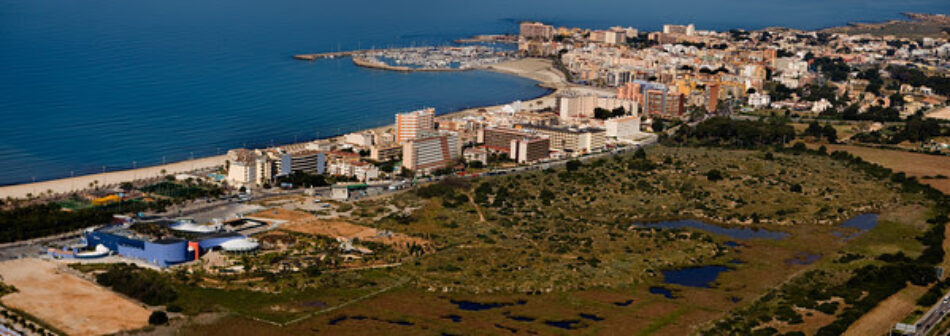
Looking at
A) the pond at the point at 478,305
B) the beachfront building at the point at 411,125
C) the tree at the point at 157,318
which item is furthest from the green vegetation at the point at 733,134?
the tree at the point at 157,318

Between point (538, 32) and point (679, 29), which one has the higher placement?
point (679, 29)

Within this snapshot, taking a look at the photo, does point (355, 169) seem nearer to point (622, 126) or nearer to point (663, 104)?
point (622, 126)

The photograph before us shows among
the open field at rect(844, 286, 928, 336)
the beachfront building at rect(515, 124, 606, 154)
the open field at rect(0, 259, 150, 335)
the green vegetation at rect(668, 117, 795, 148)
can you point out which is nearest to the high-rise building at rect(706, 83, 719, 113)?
the green vegetation at rect(668, 117, 795, 148)

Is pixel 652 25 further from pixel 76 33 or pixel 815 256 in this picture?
pixel 815 256

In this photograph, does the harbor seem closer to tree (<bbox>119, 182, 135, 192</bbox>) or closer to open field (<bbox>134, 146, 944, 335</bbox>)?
open field (<bbox>134, 146, 944, 335</bbox>)

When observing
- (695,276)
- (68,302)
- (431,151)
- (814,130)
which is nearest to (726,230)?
(695,276)
